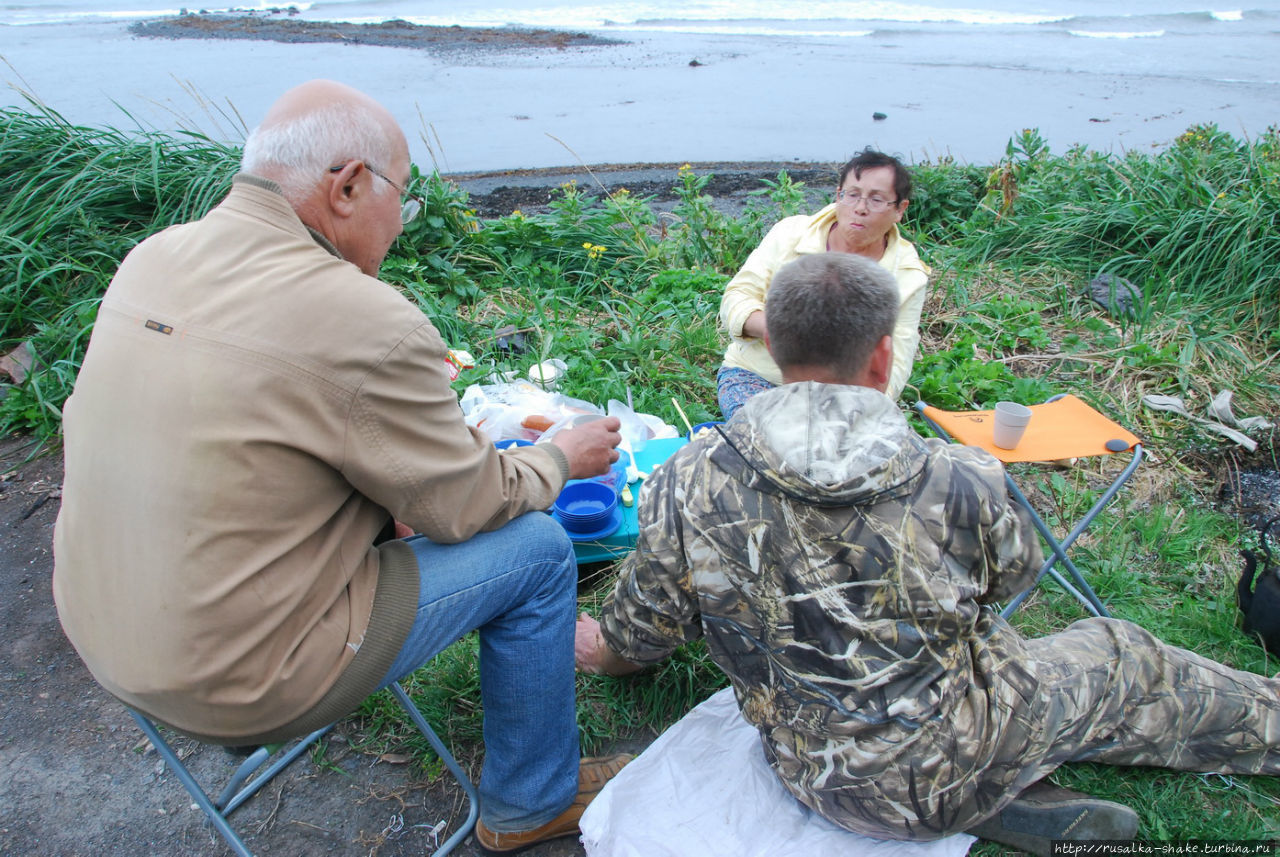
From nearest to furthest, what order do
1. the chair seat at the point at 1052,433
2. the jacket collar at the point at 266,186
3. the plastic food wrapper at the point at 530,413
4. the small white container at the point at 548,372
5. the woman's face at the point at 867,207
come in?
the jacket collar at the point at 266,186, the chair seat at the point at 1052,433, the plastic food wrapper at the point at 530,413, the woman's face at the point at 867,207, the small white container at the point at 548,372

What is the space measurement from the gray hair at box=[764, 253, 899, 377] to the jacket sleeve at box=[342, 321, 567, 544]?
67 cm

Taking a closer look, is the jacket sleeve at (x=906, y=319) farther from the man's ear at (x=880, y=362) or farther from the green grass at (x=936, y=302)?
the man's ear at (x=880, y=362)

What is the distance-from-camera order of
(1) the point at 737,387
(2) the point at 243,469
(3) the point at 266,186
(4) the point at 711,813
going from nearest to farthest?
1. (2) the point at 243,469
2. (3) the point at 266,186
3. (4) the point at 711,813
4. (1) the point at 737,387

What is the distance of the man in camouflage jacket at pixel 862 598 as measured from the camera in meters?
1.49

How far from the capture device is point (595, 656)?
2393 millimetres

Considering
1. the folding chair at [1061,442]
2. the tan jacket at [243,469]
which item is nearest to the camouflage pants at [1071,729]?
the folding chair at [1061,442]

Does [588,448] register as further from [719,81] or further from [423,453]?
[719,81]

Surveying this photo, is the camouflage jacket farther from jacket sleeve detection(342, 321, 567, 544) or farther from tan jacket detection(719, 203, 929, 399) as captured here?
tan jacket detection(719, 203, 929, 399)

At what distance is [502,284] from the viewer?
4871mm

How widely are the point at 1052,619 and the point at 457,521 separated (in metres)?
2.09

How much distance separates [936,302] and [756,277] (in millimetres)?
2026

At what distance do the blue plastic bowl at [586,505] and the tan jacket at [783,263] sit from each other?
0.89 m

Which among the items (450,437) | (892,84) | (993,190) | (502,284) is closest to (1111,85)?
(892,84)

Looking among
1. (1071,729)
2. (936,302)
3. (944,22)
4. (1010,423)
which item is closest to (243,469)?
(1071,729)
